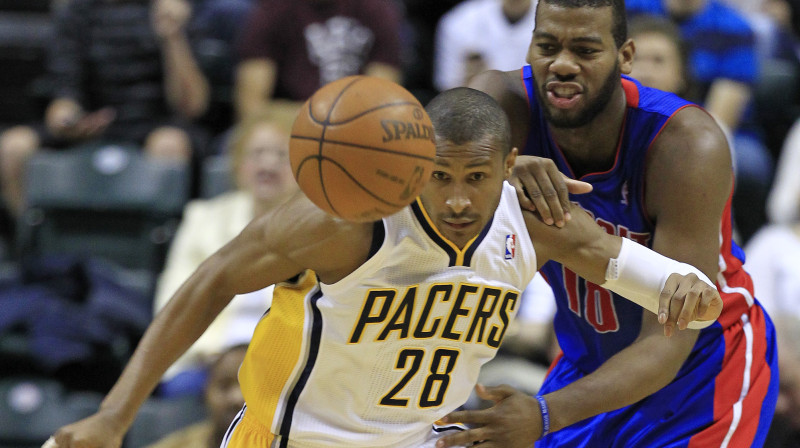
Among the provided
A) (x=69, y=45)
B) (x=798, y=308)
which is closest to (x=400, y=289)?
(x=798, y=308)

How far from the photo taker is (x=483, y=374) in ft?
18.7

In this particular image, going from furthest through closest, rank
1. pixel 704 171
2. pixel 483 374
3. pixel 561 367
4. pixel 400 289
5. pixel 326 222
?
1. pixel 483 374
2. pixel 561 367
3. pixel 704 171
4. pixel 400 289
5. pixel 326 222

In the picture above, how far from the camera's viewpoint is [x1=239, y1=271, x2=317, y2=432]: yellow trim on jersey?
10.3 feet

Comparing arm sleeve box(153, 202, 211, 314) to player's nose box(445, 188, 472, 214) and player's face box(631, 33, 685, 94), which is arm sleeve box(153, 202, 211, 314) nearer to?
player's face box(631, 33, 685, 94)

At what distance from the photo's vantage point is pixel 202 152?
698 cm

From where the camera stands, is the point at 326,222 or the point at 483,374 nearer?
the point at 326,222

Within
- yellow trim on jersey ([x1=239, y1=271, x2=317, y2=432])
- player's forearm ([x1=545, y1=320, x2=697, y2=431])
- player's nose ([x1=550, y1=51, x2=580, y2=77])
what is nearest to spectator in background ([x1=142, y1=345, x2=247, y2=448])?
yellow trim on jersey ([x1=239, y1=271, x2=317, y2=432])

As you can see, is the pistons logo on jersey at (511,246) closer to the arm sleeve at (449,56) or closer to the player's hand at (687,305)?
the player's hand at (687,305)

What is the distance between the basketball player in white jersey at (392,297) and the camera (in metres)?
2.96

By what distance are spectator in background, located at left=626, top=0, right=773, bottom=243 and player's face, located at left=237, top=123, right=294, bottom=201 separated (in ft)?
8.47

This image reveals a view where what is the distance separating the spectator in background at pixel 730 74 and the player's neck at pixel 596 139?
330 centimetres

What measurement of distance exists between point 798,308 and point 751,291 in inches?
101

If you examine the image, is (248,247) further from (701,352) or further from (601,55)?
(701,352)

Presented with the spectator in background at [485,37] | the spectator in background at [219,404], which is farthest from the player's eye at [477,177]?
the spectator in background at [485,37]
